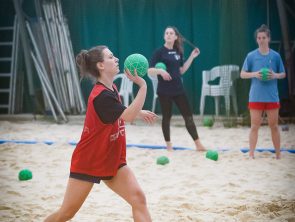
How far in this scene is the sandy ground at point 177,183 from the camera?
4.52 meters

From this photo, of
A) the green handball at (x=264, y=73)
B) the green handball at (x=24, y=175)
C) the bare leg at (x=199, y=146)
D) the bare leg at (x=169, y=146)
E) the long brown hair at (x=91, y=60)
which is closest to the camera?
the long brown hair at (x=91, y=60)

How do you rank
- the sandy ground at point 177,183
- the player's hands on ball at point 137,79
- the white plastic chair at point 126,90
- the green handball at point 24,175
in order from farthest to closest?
the white plastic chair at point 126,90, the green handball at point 24,175, the sandy ground at point 177,183, the player's hands on ball at point 137,79

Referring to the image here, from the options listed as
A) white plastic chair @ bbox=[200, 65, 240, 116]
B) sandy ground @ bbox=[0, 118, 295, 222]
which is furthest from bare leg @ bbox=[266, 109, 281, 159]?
white plastic chair @ bbox=[200, 65, 240, 116]

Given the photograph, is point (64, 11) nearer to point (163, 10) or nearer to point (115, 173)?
point (163, 10)

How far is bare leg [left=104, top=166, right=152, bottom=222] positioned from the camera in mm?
3400

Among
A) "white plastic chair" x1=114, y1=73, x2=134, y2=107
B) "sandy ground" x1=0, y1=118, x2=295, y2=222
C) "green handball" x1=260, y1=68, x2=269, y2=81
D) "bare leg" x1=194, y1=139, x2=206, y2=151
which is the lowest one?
"sandy ground" x1=0, y1=118, x2=295, y2=222

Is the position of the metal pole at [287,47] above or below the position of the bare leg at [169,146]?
above

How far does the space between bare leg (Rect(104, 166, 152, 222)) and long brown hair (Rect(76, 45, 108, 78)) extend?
0.71 metres

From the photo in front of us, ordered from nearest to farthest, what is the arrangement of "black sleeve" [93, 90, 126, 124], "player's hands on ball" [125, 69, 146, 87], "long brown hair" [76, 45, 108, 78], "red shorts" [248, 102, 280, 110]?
"black sleeve" [93, 90, 126, 124] → "player's hands on ball" [125, 69, 146, 87] → "long brown hair" [76, 45, 108, 78] → "red shorts" [248, 102, 280, 110]

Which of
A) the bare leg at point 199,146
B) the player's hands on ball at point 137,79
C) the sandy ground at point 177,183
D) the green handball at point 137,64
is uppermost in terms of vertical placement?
the green handball at point 137,64

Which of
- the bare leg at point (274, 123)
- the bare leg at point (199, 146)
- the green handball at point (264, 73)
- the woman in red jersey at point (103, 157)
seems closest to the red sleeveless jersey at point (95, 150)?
the woman in red jersey at point (103, 157)

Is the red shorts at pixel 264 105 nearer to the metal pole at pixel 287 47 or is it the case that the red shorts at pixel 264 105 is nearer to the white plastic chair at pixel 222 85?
the white plastic chair at pixel 222 85

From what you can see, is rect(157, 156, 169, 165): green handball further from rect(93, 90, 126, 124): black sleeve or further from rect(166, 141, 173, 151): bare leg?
rect(93, 90, 126, 124): black sleeve

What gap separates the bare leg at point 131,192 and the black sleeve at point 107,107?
390 mm
